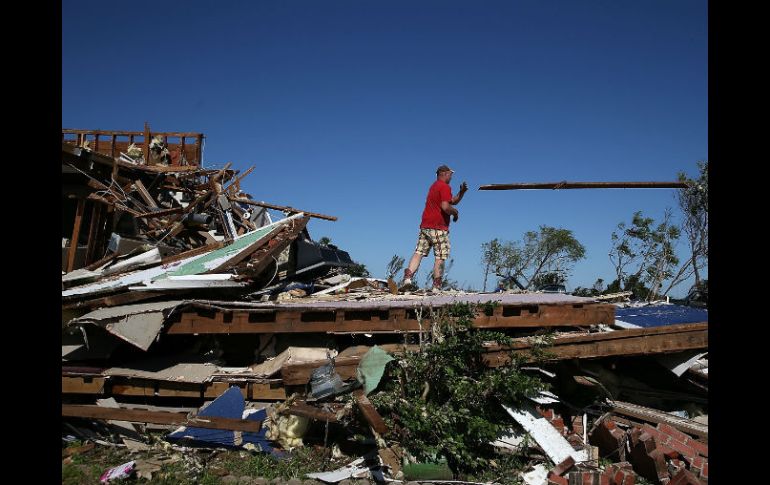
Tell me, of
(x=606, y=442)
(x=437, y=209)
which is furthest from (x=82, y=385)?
(x=606, y=442)

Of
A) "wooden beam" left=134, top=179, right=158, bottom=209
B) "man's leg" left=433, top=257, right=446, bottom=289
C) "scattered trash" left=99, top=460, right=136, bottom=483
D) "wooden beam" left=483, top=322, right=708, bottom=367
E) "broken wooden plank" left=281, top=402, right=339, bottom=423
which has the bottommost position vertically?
"scattered trash" left=99, top=460, right=136, bottom=483

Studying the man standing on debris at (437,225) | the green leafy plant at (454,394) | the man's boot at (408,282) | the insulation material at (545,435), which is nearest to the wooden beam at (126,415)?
the green leafy plant at (454,394)

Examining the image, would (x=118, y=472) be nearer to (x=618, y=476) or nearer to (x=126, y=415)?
(x=126, y=415)

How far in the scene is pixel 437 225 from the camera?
6.77 metres

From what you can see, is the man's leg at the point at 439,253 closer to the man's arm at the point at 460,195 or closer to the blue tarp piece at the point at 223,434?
the man's arm at the point at 460,195

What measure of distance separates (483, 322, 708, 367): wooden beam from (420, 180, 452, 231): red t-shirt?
93.8 inches

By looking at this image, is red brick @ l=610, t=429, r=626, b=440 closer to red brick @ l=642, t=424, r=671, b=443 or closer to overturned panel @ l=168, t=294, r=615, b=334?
red brick @ l=642, t=424, r=671, b=443

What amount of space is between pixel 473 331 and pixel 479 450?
1.15m

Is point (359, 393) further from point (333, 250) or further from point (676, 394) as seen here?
point (333, 250)

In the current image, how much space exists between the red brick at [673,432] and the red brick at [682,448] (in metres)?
0.06

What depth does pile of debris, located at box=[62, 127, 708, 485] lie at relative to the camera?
164 inches

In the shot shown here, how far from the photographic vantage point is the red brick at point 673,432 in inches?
168

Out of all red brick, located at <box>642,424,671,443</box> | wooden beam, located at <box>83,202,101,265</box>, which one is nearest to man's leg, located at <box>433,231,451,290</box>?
red brick, located at <box>642,424,671,443</box>

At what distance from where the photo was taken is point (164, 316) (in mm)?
4852
